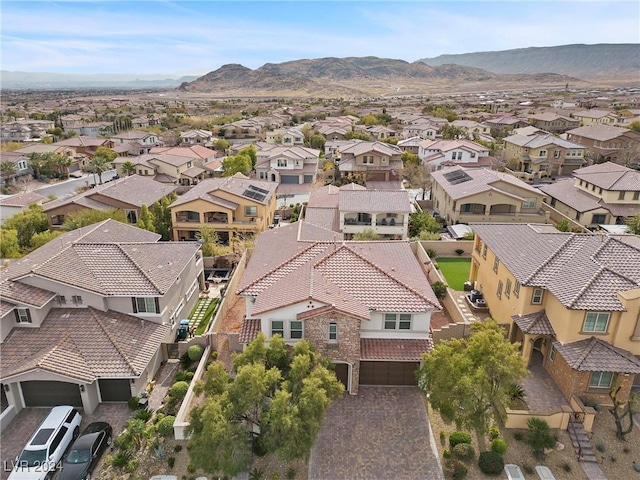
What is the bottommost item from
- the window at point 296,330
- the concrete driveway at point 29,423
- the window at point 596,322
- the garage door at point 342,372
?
the concrete driveway at point 29,423

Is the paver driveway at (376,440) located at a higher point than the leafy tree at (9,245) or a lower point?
lower

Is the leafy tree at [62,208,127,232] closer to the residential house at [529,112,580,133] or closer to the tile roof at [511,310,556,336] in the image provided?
the tile roof at [511,310,556,336]

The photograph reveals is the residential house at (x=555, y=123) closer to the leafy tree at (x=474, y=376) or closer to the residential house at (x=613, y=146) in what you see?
the residential house at (x=613, y=146)

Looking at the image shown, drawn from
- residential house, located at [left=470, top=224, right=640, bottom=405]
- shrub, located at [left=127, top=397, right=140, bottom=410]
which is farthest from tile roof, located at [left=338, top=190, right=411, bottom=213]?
shrub, located at [left=127, top=397, right=140, bottom=410]

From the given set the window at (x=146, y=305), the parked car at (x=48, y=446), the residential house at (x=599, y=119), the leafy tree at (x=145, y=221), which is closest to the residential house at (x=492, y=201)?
the leafy tree at (x=145, y=221)

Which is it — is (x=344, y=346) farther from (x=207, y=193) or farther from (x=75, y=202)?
(x=75, y=202)

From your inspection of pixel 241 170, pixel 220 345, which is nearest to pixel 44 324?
pixel 220 345

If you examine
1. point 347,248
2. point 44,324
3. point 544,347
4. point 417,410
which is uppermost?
point 347,248
